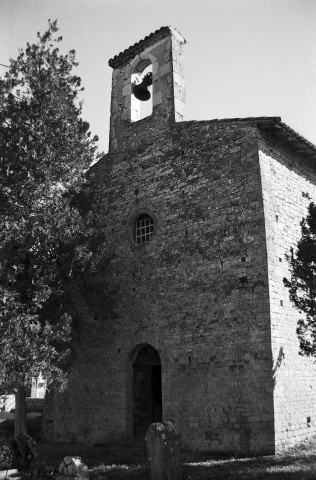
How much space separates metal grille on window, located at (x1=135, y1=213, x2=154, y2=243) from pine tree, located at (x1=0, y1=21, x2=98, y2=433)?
1.73 metres

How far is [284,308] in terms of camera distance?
406 inches

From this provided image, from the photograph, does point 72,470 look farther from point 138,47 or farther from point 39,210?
point 138,47

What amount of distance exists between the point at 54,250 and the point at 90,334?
343 centimetres

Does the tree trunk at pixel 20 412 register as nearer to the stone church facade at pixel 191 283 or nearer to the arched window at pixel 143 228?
the stone church facade at pixel 191 283

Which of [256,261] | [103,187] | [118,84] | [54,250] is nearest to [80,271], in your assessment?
[54,250]

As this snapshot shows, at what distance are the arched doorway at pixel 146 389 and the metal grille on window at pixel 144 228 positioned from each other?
9.63 feet

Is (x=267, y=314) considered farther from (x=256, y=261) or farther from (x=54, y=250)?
(x=54, y=250)

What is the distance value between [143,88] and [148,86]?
20 centimetres

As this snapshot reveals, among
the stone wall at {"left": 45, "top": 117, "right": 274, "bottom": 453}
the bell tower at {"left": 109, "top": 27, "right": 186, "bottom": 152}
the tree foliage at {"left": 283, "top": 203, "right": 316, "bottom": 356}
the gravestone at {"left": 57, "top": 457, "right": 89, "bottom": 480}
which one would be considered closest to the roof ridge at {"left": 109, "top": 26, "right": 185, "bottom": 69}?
the bell tower at {"left": 109, "top": 27, "right": 186, "bottom": 152}

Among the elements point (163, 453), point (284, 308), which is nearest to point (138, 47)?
point (284, 308)

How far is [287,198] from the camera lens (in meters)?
11.4

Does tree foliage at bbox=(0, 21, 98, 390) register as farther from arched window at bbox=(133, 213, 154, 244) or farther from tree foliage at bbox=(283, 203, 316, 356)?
tree foliage at bbox=(283, 203, 316, 356)

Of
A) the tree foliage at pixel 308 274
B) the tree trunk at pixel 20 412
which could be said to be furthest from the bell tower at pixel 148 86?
the tree trunk at pixel 20 412

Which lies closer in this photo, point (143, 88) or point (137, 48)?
point (137, 48)
